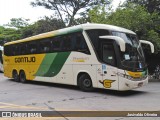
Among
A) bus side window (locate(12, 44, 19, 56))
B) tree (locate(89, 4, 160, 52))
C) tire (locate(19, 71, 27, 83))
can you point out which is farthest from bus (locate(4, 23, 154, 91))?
tree (locate(89, 4, 160, 52))

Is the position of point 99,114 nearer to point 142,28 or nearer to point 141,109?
point 141,109

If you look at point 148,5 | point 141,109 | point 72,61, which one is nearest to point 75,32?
point 72,61

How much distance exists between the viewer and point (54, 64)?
16641mm

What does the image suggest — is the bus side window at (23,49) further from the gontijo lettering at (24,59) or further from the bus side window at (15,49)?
the bus side window at (15,49)

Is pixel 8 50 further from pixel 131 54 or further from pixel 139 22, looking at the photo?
pixel 131 54

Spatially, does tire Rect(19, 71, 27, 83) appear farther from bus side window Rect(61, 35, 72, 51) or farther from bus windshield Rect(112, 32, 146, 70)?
bus windshield Rect(112, 32, 146, 70)

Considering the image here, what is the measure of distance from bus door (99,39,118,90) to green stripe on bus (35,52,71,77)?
2634 mm

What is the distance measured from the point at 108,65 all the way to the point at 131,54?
117 centimetres

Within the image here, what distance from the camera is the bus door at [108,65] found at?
12945 mm

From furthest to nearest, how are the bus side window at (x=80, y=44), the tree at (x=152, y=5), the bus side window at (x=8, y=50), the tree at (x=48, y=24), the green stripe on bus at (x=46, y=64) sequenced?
the tree at (x=48, y=24) < the tree at (x=152, y=5) < the bus side window at (x=8, y=50) < the green stripe on bus at (x=46, y=64) < the bus side window at (x=80, y=44)

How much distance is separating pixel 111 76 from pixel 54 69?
15.1 feet

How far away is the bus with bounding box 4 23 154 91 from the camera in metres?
12.9

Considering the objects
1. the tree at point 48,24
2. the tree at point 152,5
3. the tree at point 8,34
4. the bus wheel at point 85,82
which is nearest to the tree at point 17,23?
the tree at point 8,34

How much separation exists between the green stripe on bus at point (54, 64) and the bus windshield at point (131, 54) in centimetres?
335
